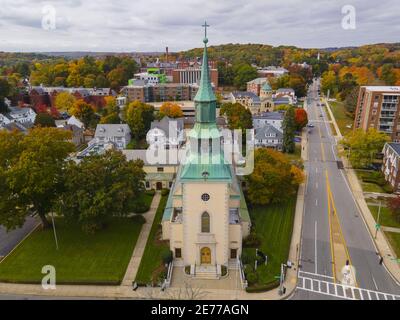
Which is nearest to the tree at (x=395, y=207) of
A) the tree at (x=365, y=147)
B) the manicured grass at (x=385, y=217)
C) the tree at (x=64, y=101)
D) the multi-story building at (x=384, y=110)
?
the manicured grass at (x=385, y=217)

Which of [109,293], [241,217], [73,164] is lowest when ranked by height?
[109,293]

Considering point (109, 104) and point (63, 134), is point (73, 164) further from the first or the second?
point (109, 104)

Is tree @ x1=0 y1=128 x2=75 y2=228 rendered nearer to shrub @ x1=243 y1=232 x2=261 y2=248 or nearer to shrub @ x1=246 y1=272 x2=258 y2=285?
shrub @ x1=243 y1=232 x2=261 y2=248

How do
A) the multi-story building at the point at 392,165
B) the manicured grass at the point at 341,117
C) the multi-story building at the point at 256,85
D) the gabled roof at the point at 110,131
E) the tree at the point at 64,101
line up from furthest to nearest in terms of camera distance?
the multi-story building at the point at 256,85, the tree at the point at 64,101, the manicured grass at the point at 341,117, the gabled roof at the point at 110,131, the multi-story building at the point at 392,165

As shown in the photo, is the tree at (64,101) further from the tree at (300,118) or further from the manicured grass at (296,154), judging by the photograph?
the manicured grass at (296,154)

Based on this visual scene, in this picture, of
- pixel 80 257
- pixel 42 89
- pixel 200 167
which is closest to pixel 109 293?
pixel 80 257

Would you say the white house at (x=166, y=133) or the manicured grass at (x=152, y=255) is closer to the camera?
the manicured grass at (x=152, y=255)
